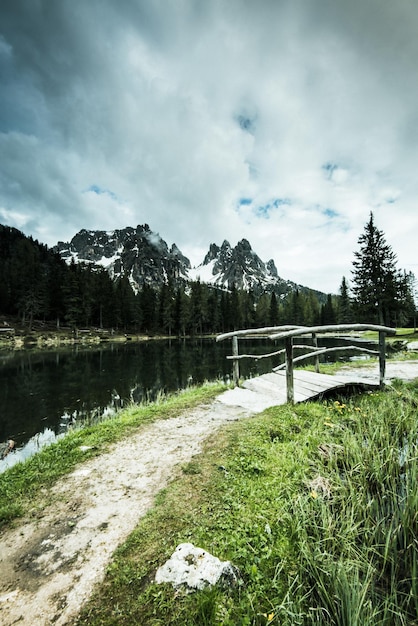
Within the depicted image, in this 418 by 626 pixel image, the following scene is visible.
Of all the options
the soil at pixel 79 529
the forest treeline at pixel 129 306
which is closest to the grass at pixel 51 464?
the soil at pixel 79 529

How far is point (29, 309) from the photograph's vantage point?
61688 mm

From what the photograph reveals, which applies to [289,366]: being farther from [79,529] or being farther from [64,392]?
[64,392]

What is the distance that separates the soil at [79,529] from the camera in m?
2.29

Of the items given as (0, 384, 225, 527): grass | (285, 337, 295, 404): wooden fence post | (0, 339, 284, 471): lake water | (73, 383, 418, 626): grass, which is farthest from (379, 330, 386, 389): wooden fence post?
(0, 339, 284, 471): lake water

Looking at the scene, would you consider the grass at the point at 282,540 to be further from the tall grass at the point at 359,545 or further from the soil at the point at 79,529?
the soil at the point at 79,529

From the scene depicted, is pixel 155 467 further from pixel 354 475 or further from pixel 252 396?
Answer: pixel 252 396

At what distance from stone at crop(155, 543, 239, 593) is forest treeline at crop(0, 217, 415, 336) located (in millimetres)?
59615

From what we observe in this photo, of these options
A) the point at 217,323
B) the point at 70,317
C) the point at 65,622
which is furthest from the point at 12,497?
the point at 217,323

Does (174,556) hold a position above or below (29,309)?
below

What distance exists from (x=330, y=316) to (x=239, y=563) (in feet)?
307

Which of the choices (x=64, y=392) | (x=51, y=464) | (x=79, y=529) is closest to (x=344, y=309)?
(x=64, y=392)

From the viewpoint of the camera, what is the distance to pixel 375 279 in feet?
122

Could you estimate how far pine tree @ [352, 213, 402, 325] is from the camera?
36406mm

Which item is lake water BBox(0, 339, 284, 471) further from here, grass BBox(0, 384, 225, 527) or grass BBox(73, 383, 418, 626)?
grass BBox(73, 383, 418, 626)
